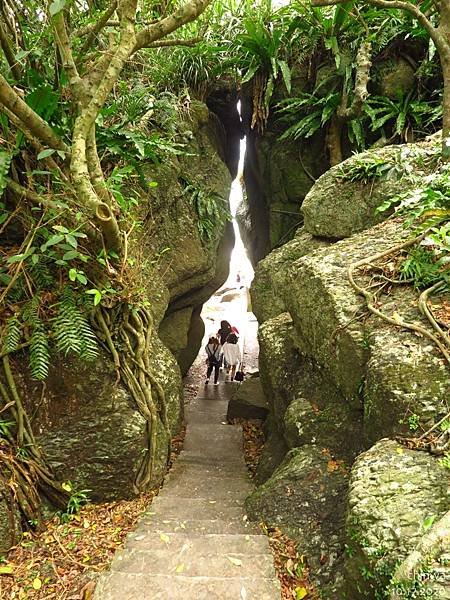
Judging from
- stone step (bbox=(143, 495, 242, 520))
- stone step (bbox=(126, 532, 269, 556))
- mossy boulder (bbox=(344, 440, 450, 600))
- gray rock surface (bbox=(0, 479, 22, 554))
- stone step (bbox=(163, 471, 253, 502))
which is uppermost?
mossy boulder (bbox=(344, 440, 450, 600))

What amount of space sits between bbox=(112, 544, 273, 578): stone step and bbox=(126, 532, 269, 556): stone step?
6 cm

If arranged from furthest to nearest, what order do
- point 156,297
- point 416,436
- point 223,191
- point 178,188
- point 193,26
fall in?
point 223,191 < point 193,26 < point 178,188 < point 156,297 < point 416,436

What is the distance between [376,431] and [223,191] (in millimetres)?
6356

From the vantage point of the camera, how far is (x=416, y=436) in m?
2.60

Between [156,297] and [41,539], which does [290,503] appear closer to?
[41,539]

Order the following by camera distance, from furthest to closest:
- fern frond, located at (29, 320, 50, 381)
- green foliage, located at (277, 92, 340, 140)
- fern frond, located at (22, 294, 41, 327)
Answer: green foliage, located at (277, 92, 340, 140)
fern frond, located at (22, 294, 41, 327)
fern frond, located at (29, 320, 50, 381)

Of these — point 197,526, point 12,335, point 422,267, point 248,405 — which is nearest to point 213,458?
point 248,405

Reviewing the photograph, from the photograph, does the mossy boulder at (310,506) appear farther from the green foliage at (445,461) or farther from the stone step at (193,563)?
the green foliage at (445,461)

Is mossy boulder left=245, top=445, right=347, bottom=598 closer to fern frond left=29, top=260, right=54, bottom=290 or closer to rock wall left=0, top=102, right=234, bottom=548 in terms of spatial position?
rock wall left=0, top=102, right=234, bottom=548

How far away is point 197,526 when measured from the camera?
3332mm

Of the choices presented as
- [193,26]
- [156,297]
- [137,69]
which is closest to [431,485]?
[156,297]

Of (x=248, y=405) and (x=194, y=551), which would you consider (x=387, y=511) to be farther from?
(x=248, y=405)

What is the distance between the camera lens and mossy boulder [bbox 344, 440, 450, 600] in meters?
1.98

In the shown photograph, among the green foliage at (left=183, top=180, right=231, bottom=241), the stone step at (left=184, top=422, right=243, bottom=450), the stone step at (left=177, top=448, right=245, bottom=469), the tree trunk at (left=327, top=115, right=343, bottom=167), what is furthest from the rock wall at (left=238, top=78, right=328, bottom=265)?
the stone step at (left=177, top=448, right=245, bottom=469)
